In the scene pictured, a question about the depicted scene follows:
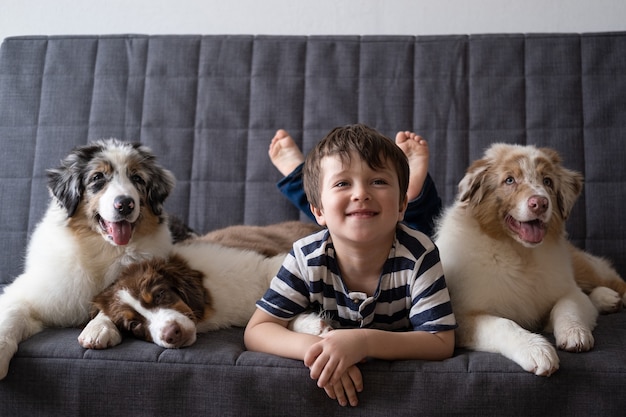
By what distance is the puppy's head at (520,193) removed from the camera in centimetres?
210

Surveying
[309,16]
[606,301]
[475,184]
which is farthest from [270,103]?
[606,301]

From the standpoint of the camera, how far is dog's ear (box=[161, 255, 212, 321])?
6.98ft

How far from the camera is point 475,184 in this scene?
7.45 feet

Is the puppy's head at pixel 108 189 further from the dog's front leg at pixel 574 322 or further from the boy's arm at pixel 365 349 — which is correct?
the dog's front leg at pixel 574 322

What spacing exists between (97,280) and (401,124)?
1619 mm

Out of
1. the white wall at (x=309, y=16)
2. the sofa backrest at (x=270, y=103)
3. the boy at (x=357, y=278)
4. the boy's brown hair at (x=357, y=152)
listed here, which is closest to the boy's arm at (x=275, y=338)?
the boy at (x=357, y=278)

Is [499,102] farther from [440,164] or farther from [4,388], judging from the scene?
[4,388]

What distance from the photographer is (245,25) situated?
3574mm

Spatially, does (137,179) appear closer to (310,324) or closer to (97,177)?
(97,177)

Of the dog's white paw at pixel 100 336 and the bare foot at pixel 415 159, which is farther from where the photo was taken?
the bare foot at pixel 415 159

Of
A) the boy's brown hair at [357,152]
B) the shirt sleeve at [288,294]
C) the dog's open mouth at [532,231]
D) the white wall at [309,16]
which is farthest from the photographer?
the white wall at [309,16]

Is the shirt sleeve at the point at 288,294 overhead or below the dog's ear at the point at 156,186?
below

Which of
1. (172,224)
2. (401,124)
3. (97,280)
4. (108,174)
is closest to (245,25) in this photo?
(401,124)

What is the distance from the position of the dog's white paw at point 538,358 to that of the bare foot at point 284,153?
1.44m
